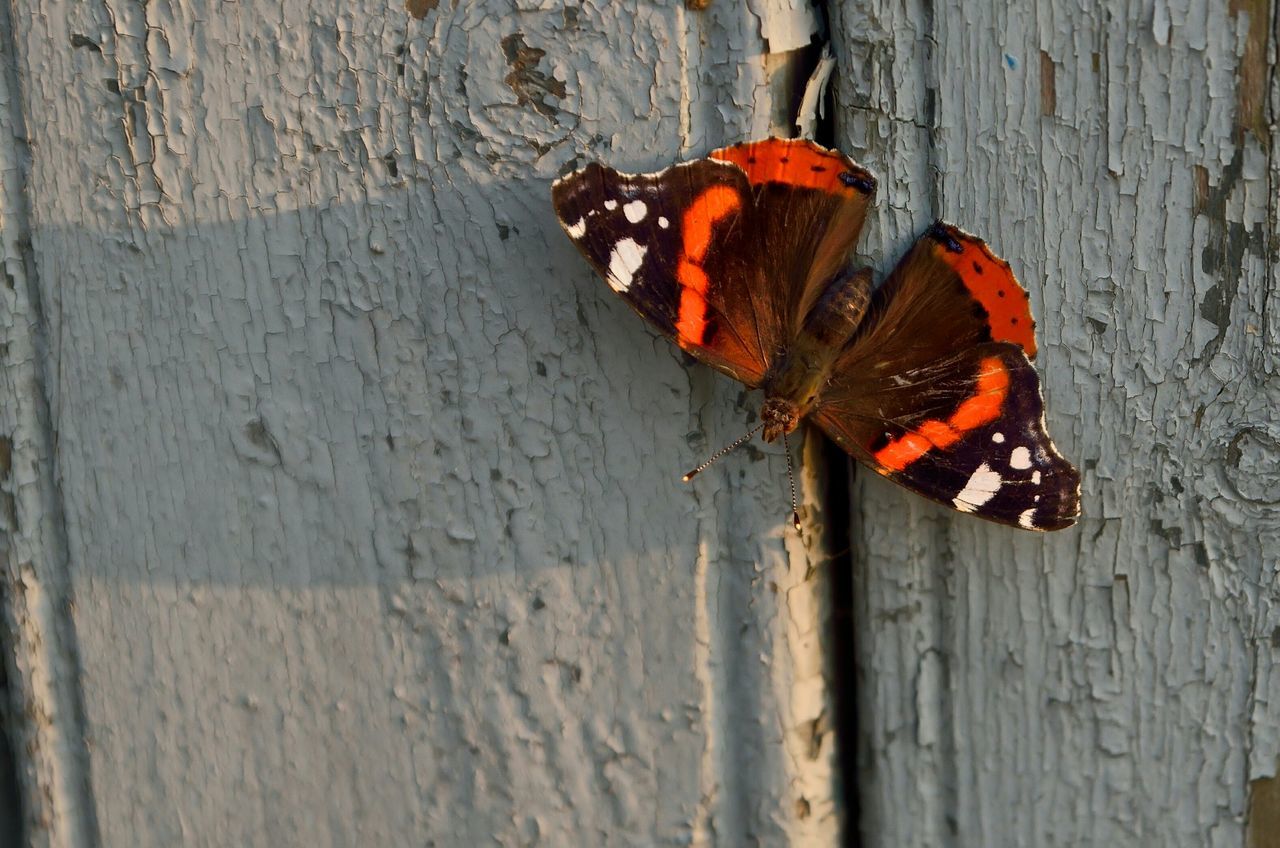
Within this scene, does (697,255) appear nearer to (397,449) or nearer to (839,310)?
(839,310)

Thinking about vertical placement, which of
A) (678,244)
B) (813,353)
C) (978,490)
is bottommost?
(978,490)

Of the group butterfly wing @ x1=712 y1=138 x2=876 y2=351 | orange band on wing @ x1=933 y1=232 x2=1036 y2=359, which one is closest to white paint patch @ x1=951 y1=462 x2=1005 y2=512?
orange band on wing @ x1=933 y1=232 x2=1036 y2=359

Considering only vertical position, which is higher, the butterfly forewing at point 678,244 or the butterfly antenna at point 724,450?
the butterfly forewing at point 678,244

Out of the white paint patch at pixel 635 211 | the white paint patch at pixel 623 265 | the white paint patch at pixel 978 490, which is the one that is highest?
the white paint patch at pixel 635 211

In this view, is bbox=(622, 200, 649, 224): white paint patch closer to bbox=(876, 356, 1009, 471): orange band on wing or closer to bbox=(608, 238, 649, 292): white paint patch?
bbox=(608, 238, 649, 292): white paint patch

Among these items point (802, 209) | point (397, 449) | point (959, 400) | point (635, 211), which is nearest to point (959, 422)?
point (959, 400)

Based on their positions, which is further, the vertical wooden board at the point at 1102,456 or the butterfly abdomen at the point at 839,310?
the butterfly abdomen at the point at 839,310

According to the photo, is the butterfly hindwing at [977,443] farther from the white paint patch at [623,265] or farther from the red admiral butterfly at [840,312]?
the white paint patch at [623,265]

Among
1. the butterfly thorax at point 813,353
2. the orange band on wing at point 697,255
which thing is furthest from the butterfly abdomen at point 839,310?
the orange band on wing at point 697,255
